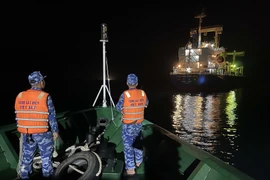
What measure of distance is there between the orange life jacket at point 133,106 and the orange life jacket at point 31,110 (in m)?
1.56

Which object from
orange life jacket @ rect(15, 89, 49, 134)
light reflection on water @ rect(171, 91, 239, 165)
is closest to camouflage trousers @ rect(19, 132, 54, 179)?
orange life jacket @ rect(15, 89, 49, 134)

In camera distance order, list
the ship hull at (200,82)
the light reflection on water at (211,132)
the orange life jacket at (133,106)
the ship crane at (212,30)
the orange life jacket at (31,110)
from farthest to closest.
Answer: the ship crane at (212,30), the ship hull at (200,82), the light reflection on water at (211,132), the orange life jacket at (133,106), the orange life jacket at (31,110)

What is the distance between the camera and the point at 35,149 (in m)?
4.29

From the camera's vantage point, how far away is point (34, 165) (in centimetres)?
477

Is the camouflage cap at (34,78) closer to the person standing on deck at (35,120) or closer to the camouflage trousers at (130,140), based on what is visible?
the person standing on deck at (35,120)

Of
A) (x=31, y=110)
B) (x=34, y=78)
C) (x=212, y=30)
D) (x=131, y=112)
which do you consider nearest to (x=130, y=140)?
(x=131, y=112)

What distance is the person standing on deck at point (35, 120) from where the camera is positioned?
383cm

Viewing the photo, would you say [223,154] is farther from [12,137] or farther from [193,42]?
[193,42]

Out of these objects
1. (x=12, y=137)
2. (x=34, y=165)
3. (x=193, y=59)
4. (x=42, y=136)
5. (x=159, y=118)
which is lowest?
(x=159, y=118)

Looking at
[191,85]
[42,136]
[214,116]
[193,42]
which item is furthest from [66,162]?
[193,42]

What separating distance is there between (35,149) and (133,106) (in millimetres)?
2094

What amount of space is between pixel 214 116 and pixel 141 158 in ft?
62.3

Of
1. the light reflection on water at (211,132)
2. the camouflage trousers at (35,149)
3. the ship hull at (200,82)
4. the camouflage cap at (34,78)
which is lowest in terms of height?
the light reflection on water at (211,132)

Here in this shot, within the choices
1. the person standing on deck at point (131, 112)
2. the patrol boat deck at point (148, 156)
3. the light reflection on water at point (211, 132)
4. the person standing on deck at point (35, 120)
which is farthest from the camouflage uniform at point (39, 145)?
the light reflection on water at point (211, 132)
